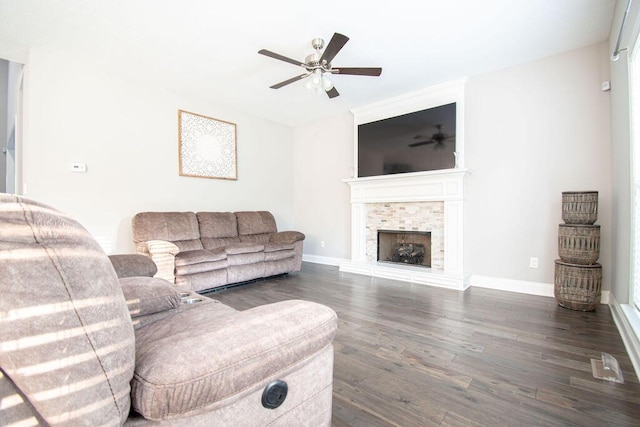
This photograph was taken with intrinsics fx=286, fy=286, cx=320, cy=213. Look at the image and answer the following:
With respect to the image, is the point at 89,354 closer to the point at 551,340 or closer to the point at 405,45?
the point at 551,340

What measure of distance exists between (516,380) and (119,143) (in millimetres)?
4682

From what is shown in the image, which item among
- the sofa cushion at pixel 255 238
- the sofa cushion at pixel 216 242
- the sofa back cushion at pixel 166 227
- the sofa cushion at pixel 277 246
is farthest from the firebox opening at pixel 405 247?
the sofa back cushion at pixel 166 227

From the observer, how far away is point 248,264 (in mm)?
3812

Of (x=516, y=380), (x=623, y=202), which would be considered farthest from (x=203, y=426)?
(x=623, y=202)

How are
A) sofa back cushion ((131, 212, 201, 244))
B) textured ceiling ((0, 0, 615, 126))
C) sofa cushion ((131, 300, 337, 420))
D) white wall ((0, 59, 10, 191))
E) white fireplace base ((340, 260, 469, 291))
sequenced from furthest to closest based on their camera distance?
white wall ((0, 59, 10, 191)) < white fireplace base ((340, 260, 469, 291)) < sofa back cushion ((131, 212, 201, 244)) < textured ceiling ((0, 0, 615, 126)) < sofa cushion ((131, 300, 337, 420))

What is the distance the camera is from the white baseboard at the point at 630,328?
178cm

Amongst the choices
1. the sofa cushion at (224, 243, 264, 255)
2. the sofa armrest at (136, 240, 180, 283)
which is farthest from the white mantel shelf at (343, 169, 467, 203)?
the sofa armrest at (136, 240, 180, 283)

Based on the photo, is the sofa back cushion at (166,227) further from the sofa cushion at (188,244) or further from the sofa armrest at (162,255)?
the sofa armrest at (162,255)

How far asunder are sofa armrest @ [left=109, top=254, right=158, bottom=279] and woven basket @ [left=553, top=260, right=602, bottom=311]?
11.9 ft

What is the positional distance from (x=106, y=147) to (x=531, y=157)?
5195mm

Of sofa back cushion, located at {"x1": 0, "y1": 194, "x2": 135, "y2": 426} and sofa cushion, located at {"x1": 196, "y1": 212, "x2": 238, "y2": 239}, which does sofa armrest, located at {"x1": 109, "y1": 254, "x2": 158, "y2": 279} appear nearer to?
sofa back cushion, located at {"x1": 0, "y1": 194, "x2": 135, "y2": 426}

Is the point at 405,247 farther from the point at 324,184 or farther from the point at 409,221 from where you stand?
the point at 324,184

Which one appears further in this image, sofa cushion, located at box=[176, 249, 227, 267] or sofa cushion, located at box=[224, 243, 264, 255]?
sofa cushion, located at box=[224, 243, 264, 255]

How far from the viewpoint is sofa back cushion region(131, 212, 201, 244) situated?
349 centimetres
